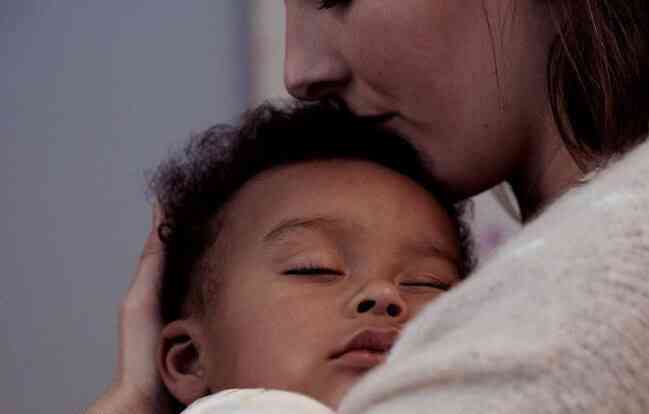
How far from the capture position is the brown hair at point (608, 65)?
2.90 ft

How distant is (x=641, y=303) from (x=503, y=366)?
3.4 inches

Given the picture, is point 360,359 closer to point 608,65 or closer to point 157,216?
point 608,65

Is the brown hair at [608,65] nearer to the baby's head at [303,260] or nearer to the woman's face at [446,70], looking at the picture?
the woman's face at [446,70]

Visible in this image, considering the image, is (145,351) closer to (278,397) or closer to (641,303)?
(278,397)

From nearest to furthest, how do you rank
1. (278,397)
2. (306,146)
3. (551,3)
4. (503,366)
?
(503,366) < (278,397) < (551,3) < (306,146)

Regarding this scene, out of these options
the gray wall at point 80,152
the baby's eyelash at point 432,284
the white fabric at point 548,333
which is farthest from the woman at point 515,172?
the gray wall at point 80,152

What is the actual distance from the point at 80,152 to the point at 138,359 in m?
0.88

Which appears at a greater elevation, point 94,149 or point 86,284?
point 94,149

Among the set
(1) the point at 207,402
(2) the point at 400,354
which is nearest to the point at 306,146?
(1) the point at 207,402

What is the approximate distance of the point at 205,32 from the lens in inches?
79.7

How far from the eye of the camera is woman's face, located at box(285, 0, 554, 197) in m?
0.93

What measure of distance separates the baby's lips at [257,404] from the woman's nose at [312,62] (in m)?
0.40

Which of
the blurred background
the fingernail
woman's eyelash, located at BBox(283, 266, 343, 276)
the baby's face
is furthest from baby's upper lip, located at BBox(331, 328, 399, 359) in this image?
the blurred background

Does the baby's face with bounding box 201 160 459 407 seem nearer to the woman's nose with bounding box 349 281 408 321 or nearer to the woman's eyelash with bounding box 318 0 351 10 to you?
the woman's nose with bounding box 349 281 408 321
